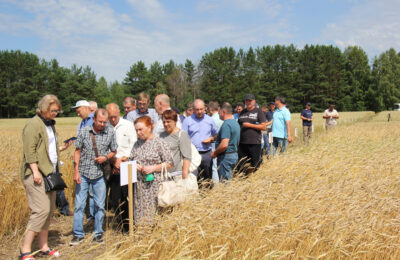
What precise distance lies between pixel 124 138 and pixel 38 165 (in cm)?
146

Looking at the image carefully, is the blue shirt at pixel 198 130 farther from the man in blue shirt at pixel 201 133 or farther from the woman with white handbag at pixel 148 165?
the woman with white handbag at pixel 148 165

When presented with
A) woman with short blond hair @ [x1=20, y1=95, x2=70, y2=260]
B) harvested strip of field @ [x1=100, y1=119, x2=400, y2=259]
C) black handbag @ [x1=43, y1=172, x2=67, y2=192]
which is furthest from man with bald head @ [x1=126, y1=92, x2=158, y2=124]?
harvested strip of field @ [x1=100, y1=119, x2=400, y2=259]

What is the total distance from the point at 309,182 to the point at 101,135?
2.89m

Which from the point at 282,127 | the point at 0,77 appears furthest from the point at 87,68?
the point at 282,127

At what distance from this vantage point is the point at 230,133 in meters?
5.34

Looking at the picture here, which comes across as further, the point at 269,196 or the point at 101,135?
the point at 101,135

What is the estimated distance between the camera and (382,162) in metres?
5.60

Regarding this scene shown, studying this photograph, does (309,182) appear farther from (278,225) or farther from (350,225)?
(278,225)

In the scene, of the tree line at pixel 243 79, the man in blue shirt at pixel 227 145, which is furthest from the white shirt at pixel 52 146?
the tree line at pixel 243 79

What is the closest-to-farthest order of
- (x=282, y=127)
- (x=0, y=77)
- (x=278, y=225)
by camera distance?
(x=278, y=225)
(x=282, y=127)
(x=0, y=77)

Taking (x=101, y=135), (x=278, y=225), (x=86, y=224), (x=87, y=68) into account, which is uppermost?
(x=87, y=68)

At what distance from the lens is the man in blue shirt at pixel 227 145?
5.27 meters

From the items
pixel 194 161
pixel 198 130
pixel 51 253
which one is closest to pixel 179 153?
pixel 194 161

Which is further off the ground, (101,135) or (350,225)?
(101,135)
